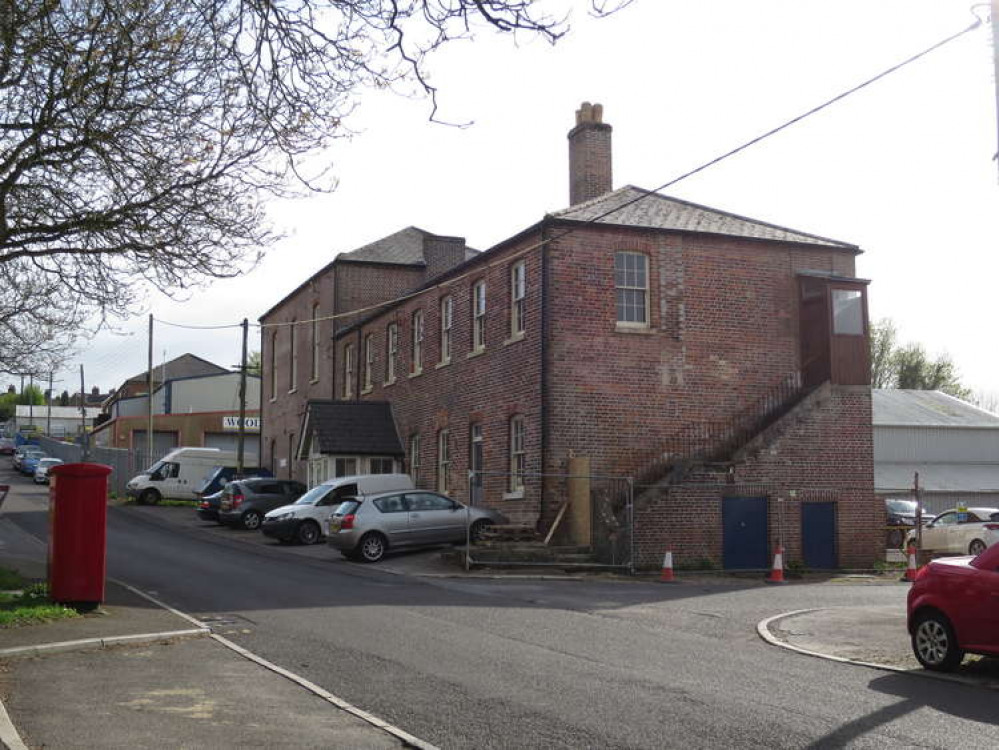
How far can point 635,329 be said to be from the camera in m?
27.1

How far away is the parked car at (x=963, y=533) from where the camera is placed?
28.5 m

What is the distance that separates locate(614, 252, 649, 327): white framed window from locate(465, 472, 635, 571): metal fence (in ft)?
13.6

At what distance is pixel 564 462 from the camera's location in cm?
2586

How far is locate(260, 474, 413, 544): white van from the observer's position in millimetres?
29578

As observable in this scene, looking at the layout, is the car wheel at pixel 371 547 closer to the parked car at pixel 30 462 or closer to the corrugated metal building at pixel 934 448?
the corrugated metal building at pixel 934 448

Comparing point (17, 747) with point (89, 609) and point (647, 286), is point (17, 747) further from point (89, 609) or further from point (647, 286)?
point (647, 286)

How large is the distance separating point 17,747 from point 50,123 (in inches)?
289

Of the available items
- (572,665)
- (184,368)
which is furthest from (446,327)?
(184,368)

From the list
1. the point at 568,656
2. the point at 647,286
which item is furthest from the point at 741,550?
the point at 568,656

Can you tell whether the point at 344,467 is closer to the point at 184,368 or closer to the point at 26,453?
the point at 26,453

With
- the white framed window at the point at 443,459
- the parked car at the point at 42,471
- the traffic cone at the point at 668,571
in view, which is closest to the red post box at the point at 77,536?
the traffic cone at the point at 668,571

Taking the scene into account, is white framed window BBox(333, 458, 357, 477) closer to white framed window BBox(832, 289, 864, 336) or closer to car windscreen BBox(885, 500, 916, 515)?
white framed window BBox(832, 289, 864, 336)

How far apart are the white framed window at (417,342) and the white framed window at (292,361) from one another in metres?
14.2

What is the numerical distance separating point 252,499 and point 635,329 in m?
14.6
